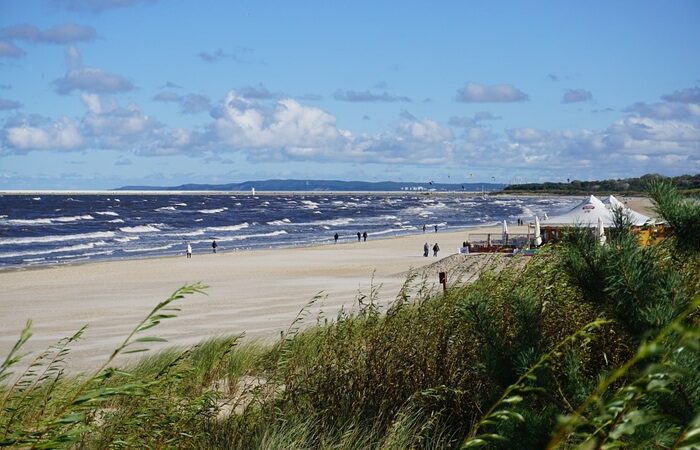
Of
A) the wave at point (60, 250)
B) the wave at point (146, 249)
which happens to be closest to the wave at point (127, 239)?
the wave at point (60, 250)

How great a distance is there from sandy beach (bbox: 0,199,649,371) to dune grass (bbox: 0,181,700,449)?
619cm

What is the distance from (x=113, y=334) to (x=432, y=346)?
1491 centimetres

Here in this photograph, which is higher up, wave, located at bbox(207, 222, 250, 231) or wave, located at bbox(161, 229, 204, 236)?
wave, located at bbox(161, 229, 204, 236)

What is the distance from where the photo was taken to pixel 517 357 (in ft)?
12.4

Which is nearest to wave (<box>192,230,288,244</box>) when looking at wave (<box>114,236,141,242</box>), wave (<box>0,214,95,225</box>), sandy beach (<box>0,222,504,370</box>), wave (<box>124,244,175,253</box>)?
wave (<box>124,244,175,253</box>)

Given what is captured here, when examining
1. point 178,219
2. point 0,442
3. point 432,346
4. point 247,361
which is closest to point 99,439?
point 432,346

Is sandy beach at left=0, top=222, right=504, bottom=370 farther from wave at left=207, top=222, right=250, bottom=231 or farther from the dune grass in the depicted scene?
wave at left=207, top=222, right=250, bottom=231

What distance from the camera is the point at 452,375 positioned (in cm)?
566

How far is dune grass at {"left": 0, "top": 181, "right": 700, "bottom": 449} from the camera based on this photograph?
10.7 ft

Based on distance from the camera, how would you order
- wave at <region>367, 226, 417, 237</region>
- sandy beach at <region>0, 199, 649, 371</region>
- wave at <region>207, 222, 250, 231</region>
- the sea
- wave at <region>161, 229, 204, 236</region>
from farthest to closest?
wave at <region>207, 222, 250, 231</region> < wave at <region>367, 226, 417, 237</region> < wave at <region>161, 229, 204, 236</region> < the sea < sandy beach at <region>0, 199, 649, 371</region>

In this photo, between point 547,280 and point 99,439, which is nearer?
point 99,439

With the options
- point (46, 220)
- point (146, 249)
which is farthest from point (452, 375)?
point (46, 220)

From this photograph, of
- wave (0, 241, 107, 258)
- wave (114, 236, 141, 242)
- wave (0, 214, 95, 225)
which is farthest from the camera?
wave (0, 214, 95, 225)

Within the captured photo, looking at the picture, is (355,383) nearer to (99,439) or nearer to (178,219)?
(99,439)
